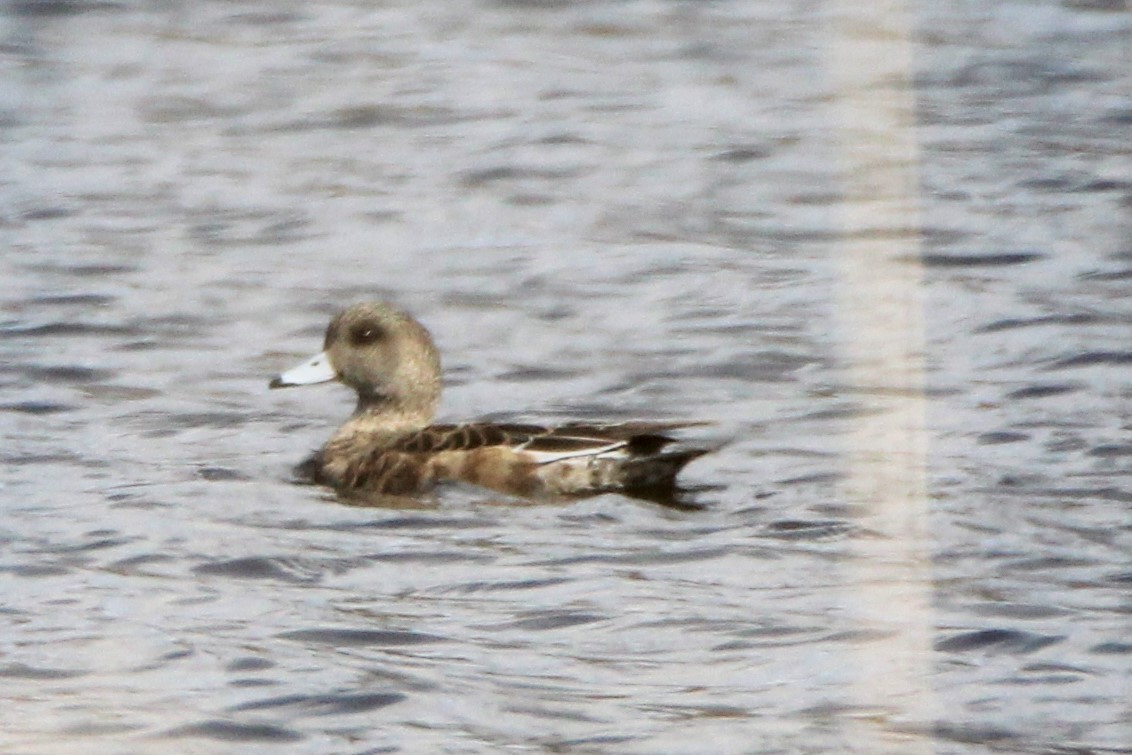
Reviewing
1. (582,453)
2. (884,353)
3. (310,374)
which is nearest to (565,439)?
(582,453)

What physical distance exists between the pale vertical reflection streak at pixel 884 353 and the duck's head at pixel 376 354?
1.61 metres

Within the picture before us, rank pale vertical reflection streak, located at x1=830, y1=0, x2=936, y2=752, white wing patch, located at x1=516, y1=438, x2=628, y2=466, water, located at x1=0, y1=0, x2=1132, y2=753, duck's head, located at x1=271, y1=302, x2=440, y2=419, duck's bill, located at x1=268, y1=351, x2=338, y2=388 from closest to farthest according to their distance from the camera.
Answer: water, located at x1=0, y1=0, x2=1132, y2=753 → pale vertical reflection streak, located at x1=830, y1=0, x2=936, y2=752 → white wing patch, located at x1=516, y1=438, x2=628, y2=466 → duck's bill, located at x1=268, y1=351, x2=338, y2=388 → duck's head, located at x1=271, y1=302, x2=440, y2=419

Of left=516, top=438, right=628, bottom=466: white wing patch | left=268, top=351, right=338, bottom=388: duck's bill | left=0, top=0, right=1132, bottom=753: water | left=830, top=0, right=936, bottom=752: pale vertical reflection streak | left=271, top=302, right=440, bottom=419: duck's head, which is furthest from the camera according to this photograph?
left=271, top=302, right=440, bottom=419: duck's head

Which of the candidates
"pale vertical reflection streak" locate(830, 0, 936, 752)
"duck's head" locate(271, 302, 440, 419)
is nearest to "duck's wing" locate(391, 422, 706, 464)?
"pale vertical reflection streak" locate(830, 0, 936, 752)

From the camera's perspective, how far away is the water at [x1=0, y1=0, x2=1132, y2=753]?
6.07m

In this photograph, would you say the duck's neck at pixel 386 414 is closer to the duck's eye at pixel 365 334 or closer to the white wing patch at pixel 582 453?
→ the duck's eye at pixel 365 334

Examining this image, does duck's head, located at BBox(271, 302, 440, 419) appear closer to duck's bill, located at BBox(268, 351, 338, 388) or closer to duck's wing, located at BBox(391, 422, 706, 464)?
duck's bill, located at BBox(268, 351, 338, 388)

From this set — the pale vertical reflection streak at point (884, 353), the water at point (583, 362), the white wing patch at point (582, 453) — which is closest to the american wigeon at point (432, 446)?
the white wing patch at point (582, 453)

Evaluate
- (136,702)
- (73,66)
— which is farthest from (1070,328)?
(73,66)

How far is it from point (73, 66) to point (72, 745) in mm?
11054

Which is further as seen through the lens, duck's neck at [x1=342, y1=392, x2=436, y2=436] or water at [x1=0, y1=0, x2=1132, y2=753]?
duck's neck at [x1=342, y1=392, x2=436, y2=436]

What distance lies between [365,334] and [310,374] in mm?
253

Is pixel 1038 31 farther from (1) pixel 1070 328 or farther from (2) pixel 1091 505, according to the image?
(2) pixel 1091 505

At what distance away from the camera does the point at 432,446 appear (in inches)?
343
